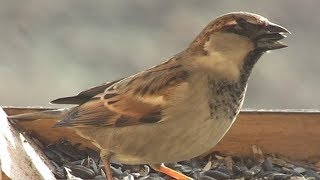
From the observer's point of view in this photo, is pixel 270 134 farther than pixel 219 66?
Yes

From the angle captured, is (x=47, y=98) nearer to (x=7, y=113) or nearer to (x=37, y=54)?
(x=37, y=54)

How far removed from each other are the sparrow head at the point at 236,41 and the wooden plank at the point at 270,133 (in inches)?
17.3

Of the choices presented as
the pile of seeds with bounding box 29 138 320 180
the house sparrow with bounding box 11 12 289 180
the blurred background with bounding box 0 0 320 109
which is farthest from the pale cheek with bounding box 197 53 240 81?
the blurred background with bounding box 0 0 320 109

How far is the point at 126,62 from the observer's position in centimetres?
463

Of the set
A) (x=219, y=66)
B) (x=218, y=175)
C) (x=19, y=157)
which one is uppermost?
(x=219, y=66)

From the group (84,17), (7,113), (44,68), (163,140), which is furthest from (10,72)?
(163,140)

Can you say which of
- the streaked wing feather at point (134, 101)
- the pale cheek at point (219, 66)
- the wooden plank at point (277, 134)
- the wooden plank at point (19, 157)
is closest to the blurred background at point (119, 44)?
the wooden plank at point (277, 134)

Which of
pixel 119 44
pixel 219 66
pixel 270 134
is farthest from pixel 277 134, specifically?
pixel 119 44

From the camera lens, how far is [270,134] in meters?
2.74

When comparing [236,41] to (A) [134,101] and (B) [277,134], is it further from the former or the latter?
(B) [277,134]

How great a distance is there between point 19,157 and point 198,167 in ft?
2.04

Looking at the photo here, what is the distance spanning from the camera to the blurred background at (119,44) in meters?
4.50

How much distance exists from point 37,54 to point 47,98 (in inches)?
15.6

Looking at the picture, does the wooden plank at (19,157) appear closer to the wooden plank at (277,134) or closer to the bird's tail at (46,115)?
the bird's tail at (46,115)
